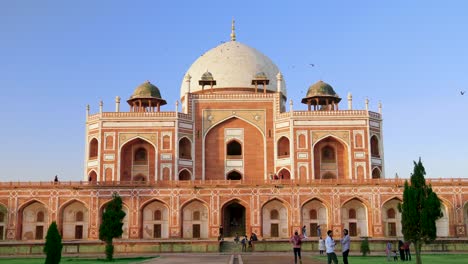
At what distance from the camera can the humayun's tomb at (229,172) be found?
3072 centimetres

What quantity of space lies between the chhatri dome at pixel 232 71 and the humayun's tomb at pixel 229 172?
97 millimetres

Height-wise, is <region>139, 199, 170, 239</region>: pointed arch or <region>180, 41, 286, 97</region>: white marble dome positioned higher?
<region>180, 41, 286, 97</region>: white marble dome

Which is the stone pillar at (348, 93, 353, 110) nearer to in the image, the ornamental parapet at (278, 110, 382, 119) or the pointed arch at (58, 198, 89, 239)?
the ornamental parapet at (278, 110, 382, 119)

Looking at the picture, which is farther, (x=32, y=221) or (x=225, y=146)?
(x=225, y=146)

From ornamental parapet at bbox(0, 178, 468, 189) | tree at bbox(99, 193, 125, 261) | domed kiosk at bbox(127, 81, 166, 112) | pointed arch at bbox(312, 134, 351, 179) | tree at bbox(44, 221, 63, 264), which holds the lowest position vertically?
tree at bbox(44, 221, 63, 264)

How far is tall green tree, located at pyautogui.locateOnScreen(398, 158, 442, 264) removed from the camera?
14.8 meters

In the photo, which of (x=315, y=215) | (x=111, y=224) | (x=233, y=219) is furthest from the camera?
(x=233, y=219)

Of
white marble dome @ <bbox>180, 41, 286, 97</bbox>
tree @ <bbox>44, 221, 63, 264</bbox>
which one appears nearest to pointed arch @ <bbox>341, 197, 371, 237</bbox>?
white marble dome @ <bbox>180, 41, 286, 97</bbox>

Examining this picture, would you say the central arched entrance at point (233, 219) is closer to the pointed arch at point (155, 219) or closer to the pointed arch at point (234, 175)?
the pointed arch at point (155, 219)

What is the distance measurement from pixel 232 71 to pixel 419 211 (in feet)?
88.0

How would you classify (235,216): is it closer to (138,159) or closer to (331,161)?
(331,161)

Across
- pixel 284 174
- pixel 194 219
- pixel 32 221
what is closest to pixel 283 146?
pixel 284 174

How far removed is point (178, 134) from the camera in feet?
117

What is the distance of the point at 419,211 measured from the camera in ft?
49.0
